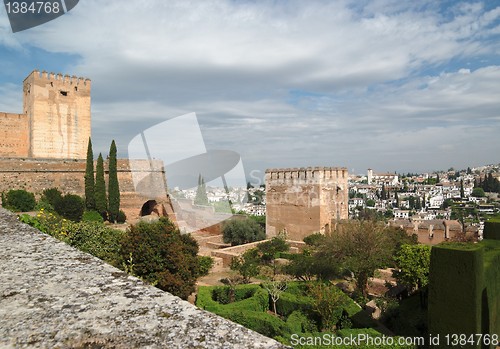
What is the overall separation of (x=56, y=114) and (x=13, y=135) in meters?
3.32

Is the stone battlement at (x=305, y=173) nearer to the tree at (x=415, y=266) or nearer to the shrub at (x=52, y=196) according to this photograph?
the tree at (x=415, y=266)

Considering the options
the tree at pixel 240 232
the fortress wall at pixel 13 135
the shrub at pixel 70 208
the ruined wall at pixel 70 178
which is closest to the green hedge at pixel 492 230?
the tree at pixel 240 232

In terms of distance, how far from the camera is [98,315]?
5.72 feet

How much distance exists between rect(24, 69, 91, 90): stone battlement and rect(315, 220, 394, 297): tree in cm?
2181

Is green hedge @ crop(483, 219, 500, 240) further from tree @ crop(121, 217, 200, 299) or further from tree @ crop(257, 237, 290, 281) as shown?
tree @ crop(257, 237, 290, 281)

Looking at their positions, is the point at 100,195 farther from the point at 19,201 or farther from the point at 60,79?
the point at 60,79

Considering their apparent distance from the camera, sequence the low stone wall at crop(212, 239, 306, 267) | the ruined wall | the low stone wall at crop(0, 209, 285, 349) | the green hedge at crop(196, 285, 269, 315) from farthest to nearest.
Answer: the ruined wall
the low stone wall at crop(212, 239, 306, 267)
the green hedge at crop(196, 285, 269, 315)
the low stone wall at crop(0, 209, 285, 349)

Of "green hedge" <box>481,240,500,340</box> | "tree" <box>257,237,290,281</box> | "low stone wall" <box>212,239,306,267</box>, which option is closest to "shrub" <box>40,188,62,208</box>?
"low stone wall" <box>212,239,306,267</box>

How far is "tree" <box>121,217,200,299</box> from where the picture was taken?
1088 centimetres

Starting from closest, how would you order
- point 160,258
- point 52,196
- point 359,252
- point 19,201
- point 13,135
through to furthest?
point 160,258, point 359,252, point 19,201, point 52,196, point 13,135

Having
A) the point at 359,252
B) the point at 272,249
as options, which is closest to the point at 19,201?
the point at 272,249

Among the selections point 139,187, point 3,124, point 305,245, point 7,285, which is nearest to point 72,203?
point 139,187

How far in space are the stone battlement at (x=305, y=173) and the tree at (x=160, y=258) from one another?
12.9 metres

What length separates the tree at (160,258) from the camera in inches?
428
